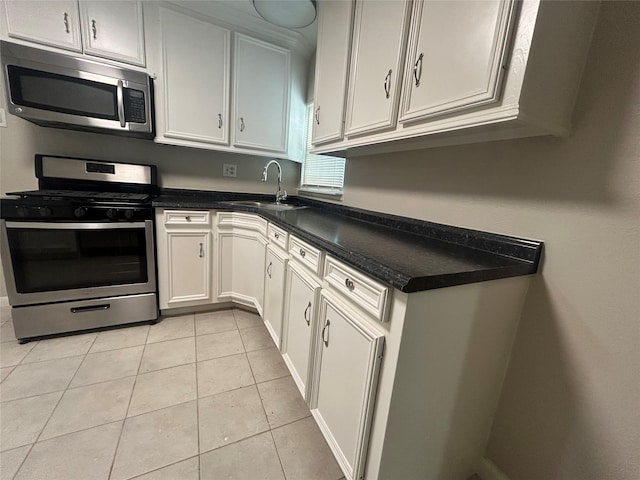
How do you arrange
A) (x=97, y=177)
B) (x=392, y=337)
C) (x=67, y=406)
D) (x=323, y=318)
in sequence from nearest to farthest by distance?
(x=392, y=337)
(x=323, y=318)
(x=67, y=406)
(x=97, y=177)

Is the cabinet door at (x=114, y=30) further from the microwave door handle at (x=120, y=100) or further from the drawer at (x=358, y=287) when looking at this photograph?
the drawer at (x=358, y=287)

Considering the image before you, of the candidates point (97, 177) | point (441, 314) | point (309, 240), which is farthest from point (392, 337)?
point (97, 177)

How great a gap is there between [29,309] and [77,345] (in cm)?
36

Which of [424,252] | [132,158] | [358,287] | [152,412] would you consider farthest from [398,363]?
[132,158]

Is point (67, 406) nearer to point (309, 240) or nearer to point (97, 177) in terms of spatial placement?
point (309, 240)

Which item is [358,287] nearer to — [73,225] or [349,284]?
[349,284]

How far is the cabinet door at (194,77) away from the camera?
1973 millimetres

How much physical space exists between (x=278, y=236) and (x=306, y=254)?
1.38ft

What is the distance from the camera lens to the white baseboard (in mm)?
1081

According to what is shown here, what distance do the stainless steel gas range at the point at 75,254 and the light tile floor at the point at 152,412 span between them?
18cm

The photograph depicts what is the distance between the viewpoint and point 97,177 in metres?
2.08

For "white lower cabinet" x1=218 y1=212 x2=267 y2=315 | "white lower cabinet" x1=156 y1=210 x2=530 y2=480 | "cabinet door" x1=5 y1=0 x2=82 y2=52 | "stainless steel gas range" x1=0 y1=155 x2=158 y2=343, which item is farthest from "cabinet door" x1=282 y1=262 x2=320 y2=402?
"cabinet door" x1=5 y1=0 x2=82 y2=52

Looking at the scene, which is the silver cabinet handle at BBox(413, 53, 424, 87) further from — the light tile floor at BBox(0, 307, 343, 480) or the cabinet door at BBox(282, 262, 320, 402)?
the light tile floor at BBox(0, 307, 343, 480)

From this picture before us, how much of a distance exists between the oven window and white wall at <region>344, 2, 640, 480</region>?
2141mm
